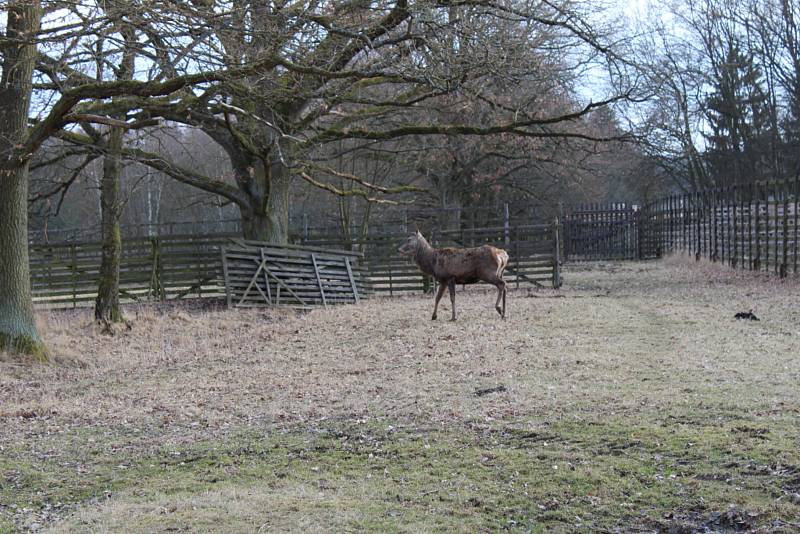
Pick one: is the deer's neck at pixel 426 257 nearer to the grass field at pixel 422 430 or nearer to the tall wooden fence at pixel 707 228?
the grass field at pixel 422 430

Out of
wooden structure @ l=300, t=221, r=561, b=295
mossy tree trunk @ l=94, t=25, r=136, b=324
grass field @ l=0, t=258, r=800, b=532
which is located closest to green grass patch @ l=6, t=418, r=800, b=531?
grass field @ l=0, t=258, r=800, b=532

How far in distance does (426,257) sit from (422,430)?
9481 millimetres

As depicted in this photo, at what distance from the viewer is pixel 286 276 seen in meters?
21.5

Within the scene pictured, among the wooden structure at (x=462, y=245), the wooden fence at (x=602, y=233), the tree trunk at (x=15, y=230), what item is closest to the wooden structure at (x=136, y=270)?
the wooden structure at (x=462, y=245)

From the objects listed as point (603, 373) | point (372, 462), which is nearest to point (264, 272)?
point (603, 373)

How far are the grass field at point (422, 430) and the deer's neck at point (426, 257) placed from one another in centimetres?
203

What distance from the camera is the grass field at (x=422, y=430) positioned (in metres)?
5.77

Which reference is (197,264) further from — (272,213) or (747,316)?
(747,316)

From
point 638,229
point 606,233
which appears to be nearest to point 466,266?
point 638,229

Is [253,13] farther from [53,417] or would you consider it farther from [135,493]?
[135,493]

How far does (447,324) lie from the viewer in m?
15.4

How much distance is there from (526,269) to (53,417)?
17.1 m

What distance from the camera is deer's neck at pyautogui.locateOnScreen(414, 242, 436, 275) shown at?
17094 mm

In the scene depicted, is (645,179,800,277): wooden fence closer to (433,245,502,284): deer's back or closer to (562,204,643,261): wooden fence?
(562,204,643,261): wooden fence
